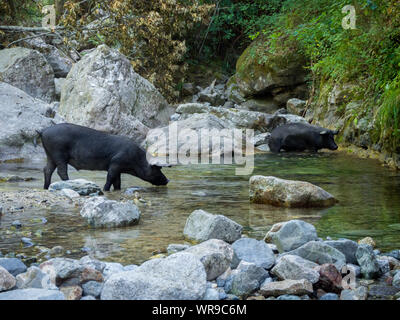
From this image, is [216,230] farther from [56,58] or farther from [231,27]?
[231,27]

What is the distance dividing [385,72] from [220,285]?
20.1ft

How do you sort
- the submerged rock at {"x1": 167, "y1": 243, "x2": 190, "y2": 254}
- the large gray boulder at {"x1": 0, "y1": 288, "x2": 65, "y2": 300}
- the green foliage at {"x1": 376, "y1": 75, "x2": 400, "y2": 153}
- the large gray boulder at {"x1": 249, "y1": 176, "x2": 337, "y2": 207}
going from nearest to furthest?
the large gray boulder at {"x1": 0, "y1": 288, "x2": 65, "y2": 300} → the submerged rock at {"x1": 167, "y1": 243, "x2": 190, "y2": 254} → the large gray boulder at {"x1": 249, "y1": 176, "x2": 337, "y2": 207} → the green foliage at {"x1": 376, "y1": 75, "x2": 400, "y2": 153}

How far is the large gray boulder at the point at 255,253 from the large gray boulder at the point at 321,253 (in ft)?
0.72

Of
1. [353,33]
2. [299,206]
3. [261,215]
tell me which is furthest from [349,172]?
[261,215]

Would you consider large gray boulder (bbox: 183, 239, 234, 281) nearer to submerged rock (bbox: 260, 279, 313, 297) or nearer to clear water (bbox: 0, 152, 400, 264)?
submerged rock (bbox: 260, 279, 313, 297)

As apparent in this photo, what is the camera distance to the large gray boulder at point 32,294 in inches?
118

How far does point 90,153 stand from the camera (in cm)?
861

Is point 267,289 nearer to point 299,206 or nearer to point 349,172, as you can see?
point 299,206

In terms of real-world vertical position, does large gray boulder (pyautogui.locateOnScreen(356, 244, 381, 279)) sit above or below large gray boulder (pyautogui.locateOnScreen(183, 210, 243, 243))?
below

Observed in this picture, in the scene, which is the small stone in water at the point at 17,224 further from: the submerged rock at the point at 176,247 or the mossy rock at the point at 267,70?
the mossy rock at the point at 267,70

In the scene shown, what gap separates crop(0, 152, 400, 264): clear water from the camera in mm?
4684

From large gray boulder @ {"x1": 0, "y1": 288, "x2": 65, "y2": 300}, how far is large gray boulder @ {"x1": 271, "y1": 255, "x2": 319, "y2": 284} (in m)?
1.42

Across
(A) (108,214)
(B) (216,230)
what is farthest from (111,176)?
(B) (216,230)

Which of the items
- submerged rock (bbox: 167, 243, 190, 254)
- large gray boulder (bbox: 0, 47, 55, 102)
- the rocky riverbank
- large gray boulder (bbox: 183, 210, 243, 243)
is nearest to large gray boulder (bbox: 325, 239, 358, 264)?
the rocky riverbank
